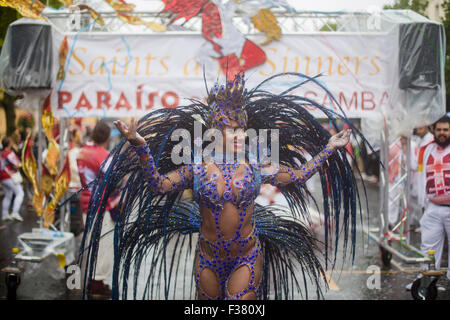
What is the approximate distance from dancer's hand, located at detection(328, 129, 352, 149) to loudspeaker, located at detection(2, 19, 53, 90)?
12.1 ft

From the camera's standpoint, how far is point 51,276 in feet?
21.2

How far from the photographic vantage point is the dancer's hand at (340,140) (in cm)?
342

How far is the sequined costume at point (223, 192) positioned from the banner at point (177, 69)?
242 centimetres

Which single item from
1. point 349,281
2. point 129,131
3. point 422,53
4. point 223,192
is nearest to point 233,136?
point 223,192

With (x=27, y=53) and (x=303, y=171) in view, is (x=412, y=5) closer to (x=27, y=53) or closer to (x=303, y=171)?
(x=303, y=171)

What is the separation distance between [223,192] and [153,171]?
443 mm

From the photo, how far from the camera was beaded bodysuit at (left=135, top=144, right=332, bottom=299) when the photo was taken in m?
3.20

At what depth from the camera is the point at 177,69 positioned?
20.4ft

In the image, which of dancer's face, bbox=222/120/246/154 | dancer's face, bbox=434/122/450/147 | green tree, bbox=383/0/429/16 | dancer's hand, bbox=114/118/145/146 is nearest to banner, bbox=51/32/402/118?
dancer's face, bbox=434/122/450/147

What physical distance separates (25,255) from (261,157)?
366 centimetres

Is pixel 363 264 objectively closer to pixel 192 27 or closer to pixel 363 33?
pixel 363 33

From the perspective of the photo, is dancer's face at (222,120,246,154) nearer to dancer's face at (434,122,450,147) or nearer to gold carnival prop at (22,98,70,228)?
dancer's face at (434,122,450,147)

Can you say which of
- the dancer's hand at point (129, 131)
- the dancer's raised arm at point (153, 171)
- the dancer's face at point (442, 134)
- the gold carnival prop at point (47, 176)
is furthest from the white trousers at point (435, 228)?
the gold carnival prop at point (47, 176)
